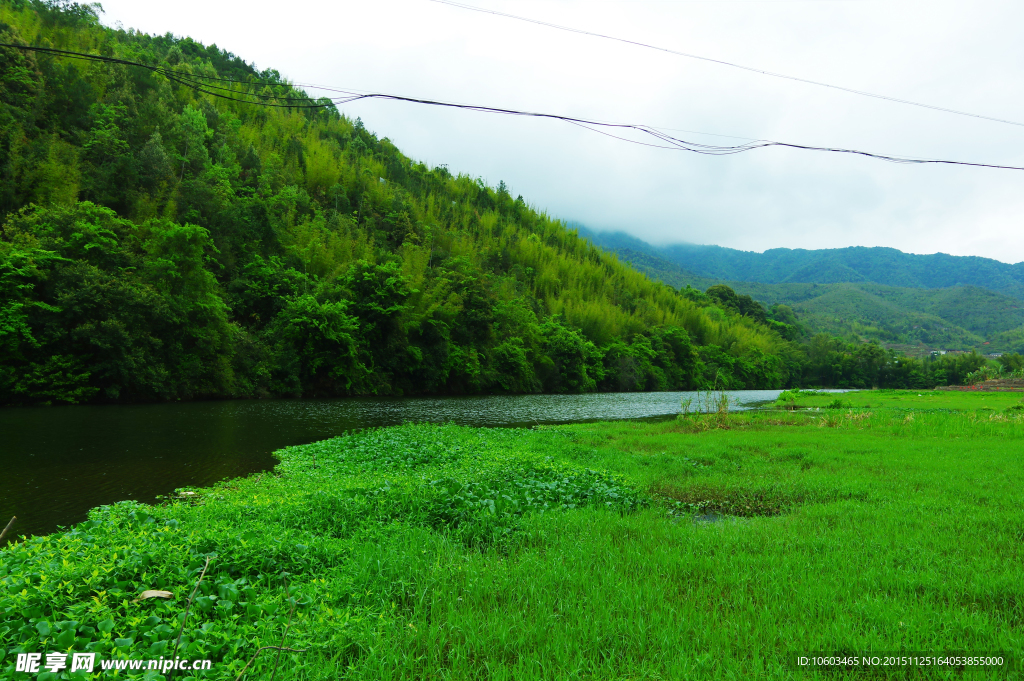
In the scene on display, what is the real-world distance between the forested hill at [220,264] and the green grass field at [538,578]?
14697 mm

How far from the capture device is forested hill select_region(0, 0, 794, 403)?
861 inches

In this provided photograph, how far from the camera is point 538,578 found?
4.35m

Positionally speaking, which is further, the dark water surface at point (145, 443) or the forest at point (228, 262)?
the forest at point (228, 262)

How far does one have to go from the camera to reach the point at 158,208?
95.6 feet

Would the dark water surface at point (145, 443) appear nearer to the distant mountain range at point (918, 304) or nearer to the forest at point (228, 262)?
the forest at point (228, 262)

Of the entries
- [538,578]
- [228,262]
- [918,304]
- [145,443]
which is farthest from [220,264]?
[918,304]

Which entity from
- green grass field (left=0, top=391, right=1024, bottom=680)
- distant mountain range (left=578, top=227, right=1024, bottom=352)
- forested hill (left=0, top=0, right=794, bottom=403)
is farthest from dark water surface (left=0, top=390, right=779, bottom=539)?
distant mountain range (left=578, top=227, right=1024, bottom=352)

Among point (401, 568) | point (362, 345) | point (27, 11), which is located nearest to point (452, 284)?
point (362, 345)

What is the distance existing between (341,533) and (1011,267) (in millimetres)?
263124

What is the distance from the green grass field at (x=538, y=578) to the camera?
3.10 m

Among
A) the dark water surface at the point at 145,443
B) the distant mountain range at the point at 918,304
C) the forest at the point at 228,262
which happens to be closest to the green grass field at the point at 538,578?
the dark water surface at the point at 145,443

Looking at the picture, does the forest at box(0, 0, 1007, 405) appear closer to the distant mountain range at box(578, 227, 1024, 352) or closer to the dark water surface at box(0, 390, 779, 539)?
the dark water surface at box(0, 390, 779, 539)

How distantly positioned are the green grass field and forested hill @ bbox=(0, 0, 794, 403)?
48.2ft

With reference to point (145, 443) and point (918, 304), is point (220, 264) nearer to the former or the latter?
point (145, 443)
